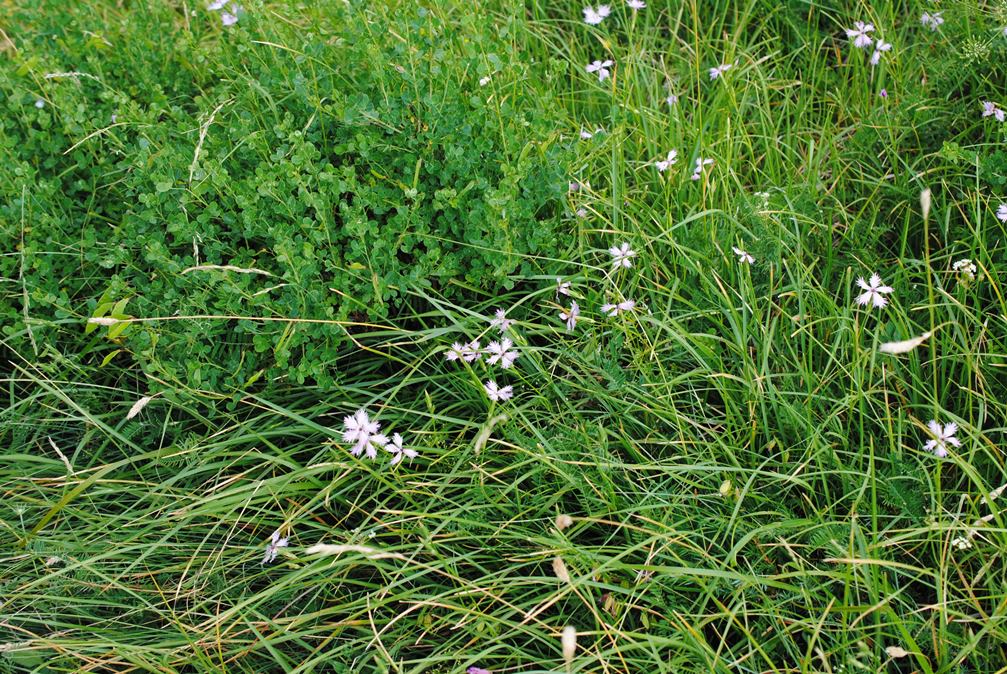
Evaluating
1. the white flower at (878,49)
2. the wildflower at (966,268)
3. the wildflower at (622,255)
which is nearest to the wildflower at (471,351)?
the wildflower at (622,255)

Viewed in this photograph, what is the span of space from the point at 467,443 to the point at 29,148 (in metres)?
1.65

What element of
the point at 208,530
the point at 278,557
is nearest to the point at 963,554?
the point at 278,557

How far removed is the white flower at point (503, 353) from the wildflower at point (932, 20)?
1.79 m

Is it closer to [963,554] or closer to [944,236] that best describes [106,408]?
[963,554]

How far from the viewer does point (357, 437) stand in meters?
1.79

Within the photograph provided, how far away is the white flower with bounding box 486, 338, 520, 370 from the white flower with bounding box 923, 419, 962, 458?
35.2 inches

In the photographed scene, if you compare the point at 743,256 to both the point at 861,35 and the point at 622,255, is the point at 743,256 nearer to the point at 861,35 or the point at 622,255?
the point at 622,255

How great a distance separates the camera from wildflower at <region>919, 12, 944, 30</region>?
8.71 ft

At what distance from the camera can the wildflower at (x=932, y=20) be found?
2.66 m

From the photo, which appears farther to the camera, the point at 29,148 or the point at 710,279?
the point at 29,148

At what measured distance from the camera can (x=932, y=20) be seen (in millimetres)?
2701

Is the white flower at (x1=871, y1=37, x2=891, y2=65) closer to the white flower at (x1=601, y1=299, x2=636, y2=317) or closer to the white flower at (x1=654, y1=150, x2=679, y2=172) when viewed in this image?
the white flower at (x1=654, y1=150, x2=679, y2=172)

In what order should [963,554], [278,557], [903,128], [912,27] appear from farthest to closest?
[912,27] < [903,128] < [278,557] < [963,554]

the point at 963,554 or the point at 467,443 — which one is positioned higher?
the point at 467,443
